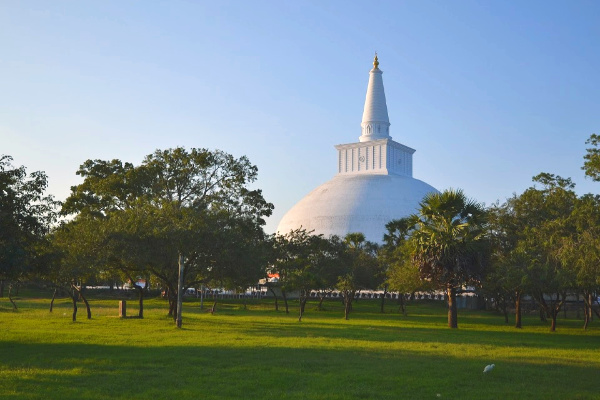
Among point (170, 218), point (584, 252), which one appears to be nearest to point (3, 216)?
point (170, 218)

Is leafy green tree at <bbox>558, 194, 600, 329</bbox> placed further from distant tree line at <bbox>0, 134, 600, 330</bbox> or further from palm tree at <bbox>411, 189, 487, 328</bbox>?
palm tree at <bbox>411, 189, 487, 328</bbox>

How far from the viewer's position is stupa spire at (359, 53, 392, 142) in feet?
302

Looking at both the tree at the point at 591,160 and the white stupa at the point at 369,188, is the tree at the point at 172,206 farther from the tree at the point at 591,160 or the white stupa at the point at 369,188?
the white stupa at the point at 369,188

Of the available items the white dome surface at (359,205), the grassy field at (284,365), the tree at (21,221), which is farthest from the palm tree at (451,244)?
the white dome surface at (359,205)

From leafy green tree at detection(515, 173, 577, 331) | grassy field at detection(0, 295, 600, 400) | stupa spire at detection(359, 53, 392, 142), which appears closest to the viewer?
grassy field at detection(0, 295, 600, 400)

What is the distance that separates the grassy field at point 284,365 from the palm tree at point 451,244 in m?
6.59

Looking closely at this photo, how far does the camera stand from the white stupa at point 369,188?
86.3 metres

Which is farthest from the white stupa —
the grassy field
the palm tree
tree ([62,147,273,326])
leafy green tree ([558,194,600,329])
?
the grassy field

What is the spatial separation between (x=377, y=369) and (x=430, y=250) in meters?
18.6

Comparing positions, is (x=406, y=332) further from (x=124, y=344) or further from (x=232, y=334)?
(x=124, y=344)

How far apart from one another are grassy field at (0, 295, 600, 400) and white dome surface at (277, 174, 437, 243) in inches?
2294

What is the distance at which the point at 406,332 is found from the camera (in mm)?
29500

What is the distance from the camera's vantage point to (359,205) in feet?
288

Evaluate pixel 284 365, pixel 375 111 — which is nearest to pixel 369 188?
pixel 375 111
